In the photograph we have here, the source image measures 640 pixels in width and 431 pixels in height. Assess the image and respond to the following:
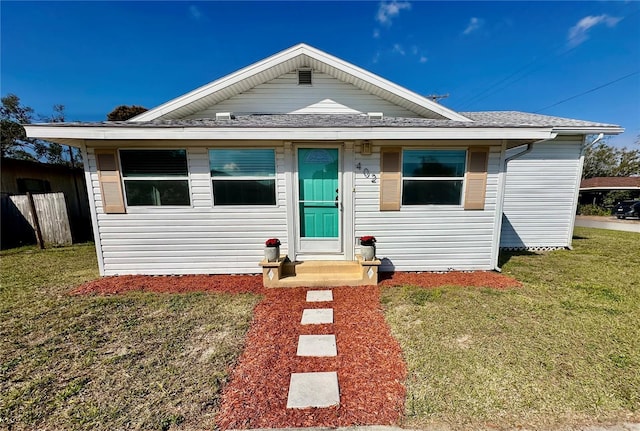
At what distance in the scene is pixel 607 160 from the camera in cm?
3000

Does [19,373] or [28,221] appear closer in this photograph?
[19,373]

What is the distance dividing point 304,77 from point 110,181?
4.57 meters

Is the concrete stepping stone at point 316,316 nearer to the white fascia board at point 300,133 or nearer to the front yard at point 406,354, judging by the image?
the front yard at point 406,354

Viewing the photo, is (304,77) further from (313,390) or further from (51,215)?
(51,215)

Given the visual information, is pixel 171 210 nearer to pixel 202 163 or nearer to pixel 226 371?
pixel 202 163

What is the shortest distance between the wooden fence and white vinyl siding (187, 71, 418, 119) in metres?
5.60

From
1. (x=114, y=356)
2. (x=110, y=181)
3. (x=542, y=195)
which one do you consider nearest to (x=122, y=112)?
(x=110, y=181)

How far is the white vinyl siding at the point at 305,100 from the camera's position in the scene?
5938 mm

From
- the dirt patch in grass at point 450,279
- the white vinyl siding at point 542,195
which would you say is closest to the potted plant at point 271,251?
the dirt patch in grass at point 450,279

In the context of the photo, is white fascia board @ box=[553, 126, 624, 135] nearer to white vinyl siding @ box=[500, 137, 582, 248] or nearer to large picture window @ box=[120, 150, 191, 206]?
white vinyl siding @ box=[500, 137, 582, 248]

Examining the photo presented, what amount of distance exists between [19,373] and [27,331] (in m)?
1.02

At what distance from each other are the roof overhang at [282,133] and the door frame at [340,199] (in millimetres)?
311

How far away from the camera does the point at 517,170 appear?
654 cm

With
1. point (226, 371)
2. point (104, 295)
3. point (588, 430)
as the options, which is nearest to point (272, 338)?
point (226, 371)
